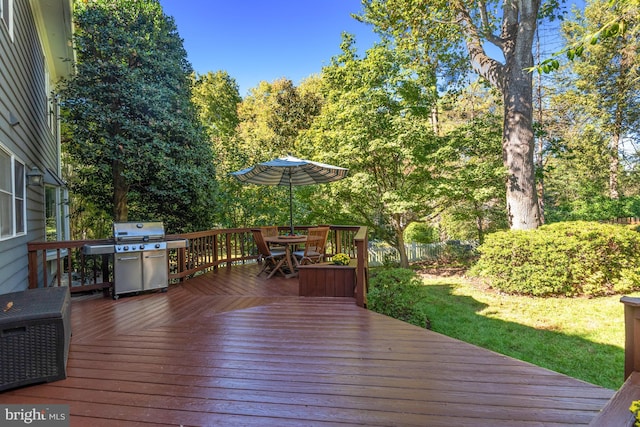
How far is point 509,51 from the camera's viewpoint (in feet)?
26.9

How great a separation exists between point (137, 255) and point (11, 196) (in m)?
1.55

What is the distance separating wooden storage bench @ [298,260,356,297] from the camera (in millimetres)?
4543

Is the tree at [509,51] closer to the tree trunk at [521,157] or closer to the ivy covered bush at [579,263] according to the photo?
the tree trunk at [521,157]

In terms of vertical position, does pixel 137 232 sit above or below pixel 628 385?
above

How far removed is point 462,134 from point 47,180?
959 cm

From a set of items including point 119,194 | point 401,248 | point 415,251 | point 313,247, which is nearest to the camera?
point 313,247

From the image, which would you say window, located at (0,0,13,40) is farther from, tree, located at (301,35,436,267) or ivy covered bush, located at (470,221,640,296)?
ivy covered bush, located at (470,221,640,296)

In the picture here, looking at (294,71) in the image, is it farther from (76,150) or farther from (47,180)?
(47,180)

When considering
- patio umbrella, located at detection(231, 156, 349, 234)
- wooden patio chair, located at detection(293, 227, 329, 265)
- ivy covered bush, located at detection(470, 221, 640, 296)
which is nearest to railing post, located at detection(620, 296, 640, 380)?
wooden patio chair, located at detection(293, 227, 329, 265)

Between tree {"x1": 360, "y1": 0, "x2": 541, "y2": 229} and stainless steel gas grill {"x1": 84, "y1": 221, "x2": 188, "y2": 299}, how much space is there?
25.2 ft

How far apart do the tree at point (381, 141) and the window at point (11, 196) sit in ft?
22.9

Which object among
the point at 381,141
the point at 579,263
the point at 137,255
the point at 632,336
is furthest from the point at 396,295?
the point at 381,141

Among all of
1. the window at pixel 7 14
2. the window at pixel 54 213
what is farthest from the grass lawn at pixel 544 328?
the window at pixel 54 213

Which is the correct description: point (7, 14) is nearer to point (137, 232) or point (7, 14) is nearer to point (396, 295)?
point (137, 232)
